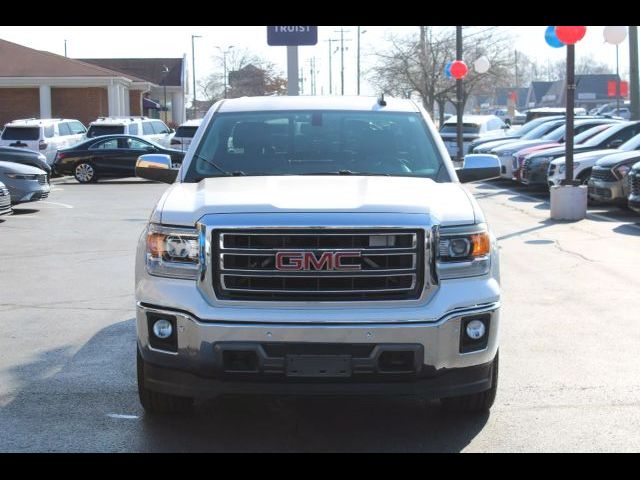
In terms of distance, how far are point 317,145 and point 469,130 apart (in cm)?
2925

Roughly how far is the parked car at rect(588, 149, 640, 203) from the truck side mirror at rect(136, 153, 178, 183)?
1086 cm

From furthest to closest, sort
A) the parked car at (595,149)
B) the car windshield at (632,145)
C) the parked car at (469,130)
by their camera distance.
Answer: the parked car at (469,130) → the parked car at (595,149) → the car windshield at (632,145)

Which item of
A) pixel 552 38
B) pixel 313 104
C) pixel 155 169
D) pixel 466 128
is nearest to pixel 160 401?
pixel 155 169

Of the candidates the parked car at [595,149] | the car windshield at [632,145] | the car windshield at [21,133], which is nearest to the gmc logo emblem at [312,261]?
the car windshield at [632,145]

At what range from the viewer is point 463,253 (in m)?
5.01

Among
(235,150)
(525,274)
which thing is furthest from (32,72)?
(235,150)

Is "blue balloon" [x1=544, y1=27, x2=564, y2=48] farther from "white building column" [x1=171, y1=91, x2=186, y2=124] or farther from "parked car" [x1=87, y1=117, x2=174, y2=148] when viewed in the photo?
"white building column" [x1=171, y1=91, x2=186, y2=124]

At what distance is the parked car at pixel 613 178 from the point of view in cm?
1656

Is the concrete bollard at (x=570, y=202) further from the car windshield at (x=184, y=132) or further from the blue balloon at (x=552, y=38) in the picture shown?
the car windshield at (x=184, y=132)

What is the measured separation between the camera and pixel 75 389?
614cm

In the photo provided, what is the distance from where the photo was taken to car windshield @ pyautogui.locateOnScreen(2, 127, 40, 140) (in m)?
28.8

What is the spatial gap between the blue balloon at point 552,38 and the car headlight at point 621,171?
2.29 metres

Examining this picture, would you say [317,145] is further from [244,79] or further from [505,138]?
[244,79]

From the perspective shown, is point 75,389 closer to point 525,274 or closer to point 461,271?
point 461,271
